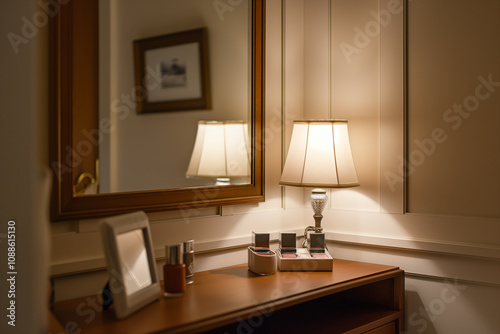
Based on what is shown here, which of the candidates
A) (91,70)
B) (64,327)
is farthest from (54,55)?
(64,327)

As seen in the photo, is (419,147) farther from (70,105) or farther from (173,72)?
(70,105)

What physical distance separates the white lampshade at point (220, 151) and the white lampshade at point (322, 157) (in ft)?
0.55

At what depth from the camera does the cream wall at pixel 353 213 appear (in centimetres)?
138

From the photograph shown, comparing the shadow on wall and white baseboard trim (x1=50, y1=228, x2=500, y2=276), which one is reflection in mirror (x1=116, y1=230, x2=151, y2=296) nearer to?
white baseboard trim (x1=50, y1=228, x2=500, y2=276)

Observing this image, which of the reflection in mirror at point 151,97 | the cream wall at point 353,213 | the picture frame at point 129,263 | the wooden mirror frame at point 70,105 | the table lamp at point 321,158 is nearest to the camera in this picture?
the picture frame at point 129,263

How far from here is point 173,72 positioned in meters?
1.36

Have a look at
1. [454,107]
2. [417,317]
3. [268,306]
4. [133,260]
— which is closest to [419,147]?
[454,107]

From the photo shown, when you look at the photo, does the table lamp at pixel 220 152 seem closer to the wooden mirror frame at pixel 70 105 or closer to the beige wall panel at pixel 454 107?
the wooden mirror frame at pixel 70 105

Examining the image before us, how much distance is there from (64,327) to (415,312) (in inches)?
44.3

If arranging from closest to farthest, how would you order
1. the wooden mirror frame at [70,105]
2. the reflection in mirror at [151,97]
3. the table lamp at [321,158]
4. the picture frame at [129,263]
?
the picture frame at [129,263] < the wooden mirror frame at [70,105] < the reflection in mirror at [151,97] < the table lamp at [321,158]

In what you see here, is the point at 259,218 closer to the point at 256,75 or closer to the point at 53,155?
the point at 256,75

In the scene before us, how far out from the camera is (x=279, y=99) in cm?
176

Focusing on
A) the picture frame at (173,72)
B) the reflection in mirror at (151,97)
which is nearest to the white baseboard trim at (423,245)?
the reflection in mirror at (151,97)

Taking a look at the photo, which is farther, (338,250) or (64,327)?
(338,250)
